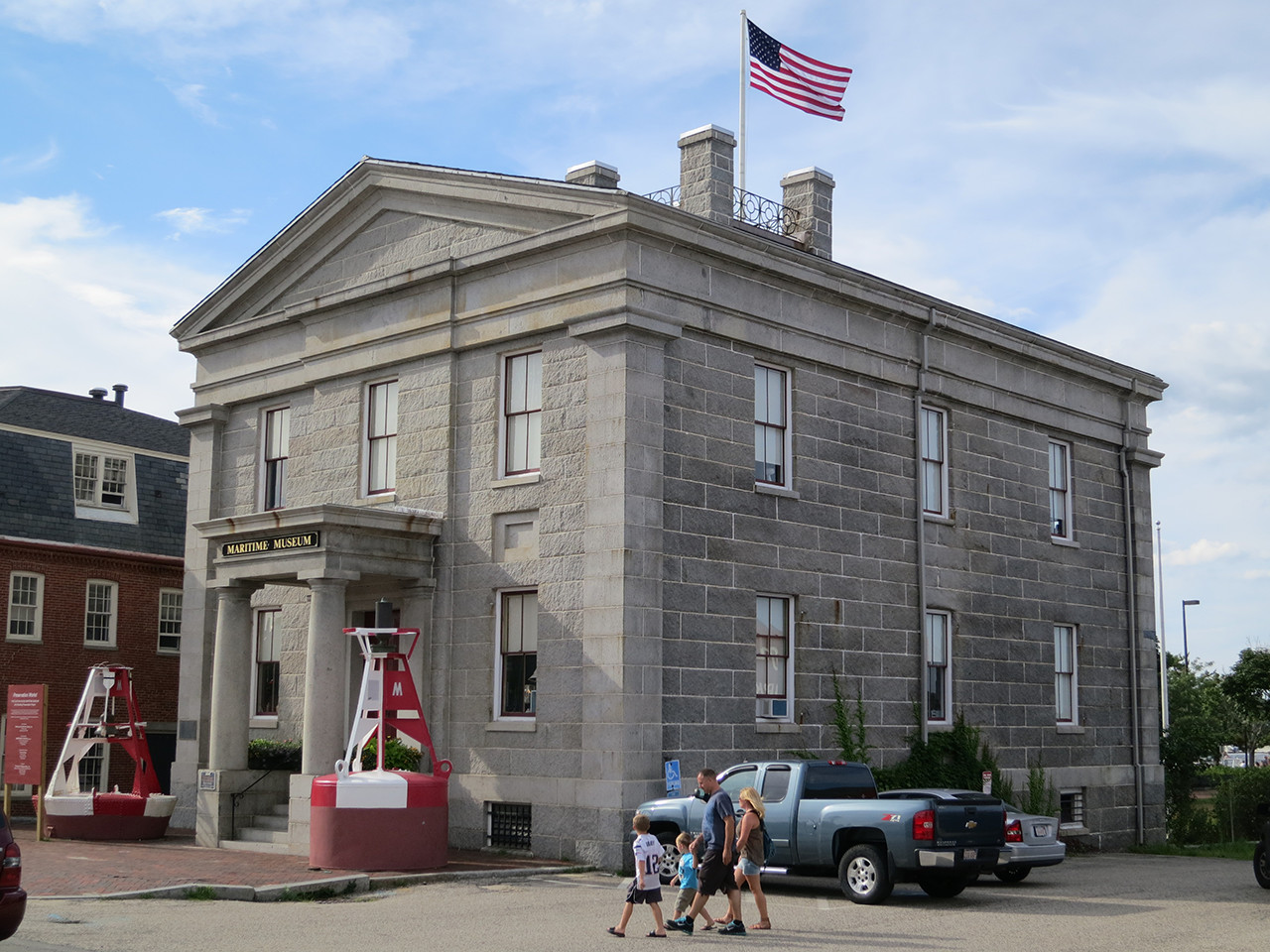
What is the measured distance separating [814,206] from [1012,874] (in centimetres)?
1335

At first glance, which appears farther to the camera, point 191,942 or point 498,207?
point 498,207

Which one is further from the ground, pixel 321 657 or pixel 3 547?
pixel 3 547

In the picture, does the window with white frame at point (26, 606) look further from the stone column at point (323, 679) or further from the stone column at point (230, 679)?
the stone column at point (323, 679)

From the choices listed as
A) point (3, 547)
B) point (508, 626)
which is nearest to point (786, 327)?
point (508, 626)

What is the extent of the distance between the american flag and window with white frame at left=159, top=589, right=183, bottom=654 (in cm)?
1939

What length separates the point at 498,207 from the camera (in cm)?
2383

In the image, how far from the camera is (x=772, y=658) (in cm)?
2323

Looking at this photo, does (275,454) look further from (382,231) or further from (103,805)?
(103,805)

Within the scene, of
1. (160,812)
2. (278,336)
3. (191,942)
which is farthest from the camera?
(278,336)

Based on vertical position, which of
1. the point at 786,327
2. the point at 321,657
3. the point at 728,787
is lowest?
the point at 728,787

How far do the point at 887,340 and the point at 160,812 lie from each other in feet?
50.2

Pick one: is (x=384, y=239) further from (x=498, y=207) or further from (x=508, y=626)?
(x=508, y=626)

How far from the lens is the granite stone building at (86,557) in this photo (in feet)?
109

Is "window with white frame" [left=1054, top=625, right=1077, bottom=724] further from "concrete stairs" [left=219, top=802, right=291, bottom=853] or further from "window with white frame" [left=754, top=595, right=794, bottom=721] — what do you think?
"concrete stairs" [left=219, top=802, right=291, bottom=853]
